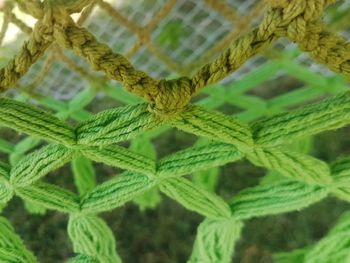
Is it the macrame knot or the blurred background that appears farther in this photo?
the blurred background

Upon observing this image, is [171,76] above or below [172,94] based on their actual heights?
above

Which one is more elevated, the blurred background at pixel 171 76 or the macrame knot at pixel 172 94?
the blurred background at pixel 171 76

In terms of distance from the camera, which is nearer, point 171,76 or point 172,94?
point 172,94

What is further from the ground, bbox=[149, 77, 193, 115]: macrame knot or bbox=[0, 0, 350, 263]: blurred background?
bbox=[0, 0, 350, 263]: blurred background

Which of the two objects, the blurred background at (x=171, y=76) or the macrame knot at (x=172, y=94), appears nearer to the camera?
the macrame knot at (x=172, y=94)
